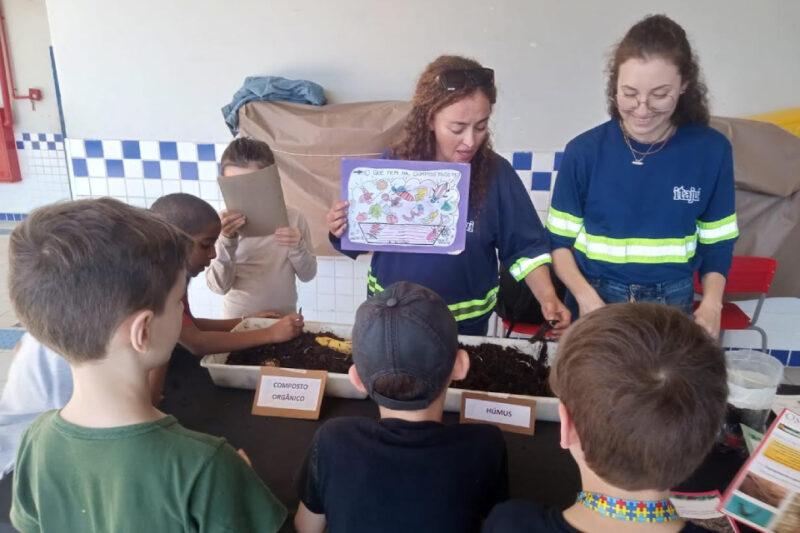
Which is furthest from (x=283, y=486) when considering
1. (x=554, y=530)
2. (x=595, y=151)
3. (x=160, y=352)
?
(x=595, y=151)

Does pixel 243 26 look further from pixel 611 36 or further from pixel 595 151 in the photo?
pixel 595 151

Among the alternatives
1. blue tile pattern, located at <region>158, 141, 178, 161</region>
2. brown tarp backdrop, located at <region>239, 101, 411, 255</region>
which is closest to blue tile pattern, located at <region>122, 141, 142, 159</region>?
blue tile pattern, located at <region>158, 141, 178, 161</region>

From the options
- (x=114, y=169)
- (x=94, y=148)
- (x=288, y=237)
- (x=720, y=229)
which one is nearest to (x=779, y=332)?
(x=720, y=229)

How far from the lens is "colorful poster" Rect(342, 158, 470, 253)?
1677 millimetres

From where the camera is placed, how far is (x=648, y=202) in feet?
5.96

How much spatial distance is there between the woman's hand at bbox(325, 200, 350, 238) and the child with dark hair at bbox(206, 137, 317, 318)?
0.59 meters

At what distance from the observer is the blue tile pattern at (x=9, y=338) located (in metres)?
3.92

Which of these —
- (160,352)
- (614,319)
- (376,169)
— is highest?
(376,169)

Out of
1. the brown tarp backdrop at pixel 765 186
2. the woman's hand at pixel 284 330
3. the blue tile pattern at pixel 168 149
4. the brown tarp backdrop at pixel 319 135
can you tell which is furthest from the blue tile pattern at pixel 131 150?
the brown tarp backdrop at pixel 765 186

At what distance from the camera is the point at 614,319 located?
2.86 feet

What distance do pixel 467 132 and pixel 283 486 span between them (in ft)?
3.65

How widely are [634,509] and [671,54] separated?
1.33 meters

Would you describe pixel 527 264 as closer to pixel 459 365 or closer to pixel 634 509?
pixel 459 365

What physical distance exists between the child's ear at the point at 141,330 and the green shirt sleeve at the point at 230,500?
24cm
